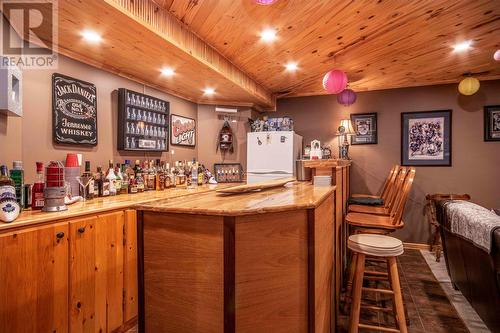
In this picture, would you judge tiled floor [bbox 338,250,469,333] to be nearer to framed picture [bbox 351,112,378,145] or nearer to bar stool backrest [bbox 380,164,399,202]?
bar stool backrest [bbox 380,164,399,202]

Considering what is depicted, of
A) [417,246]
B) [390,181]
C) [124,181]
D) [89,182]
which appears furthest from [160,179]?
[417,246]

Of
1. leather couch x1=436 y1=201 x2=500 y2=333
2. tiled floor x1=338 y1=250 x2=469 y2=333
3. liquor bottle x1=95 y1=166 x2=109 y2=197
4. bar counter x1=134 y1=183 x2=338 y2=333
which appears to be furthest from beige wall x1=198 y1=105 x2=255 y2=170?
bar counter x1=134 y1=183 x2=338 y2=333

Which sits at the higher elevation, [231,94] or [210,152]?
[231,94]

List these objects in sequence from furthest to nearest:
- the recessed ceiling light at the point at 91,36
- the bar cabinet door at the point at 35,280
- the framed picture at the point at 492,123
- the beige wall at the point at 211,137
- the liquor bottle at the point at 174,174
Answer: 1. the beige wall at the point at 211,137
2. the framed picture at the point at 492,123
3. the liquor bottle at the point at 174,174
4. the recessed ceiling light at the point at 91,36
5. the bar cabinet door at the point at 35,280

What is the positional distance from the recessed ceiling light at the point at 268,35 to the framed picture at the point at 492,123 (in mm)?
3512

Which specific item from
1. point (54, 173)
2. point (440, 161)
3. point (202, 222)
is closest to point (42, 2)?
point (54, 173)

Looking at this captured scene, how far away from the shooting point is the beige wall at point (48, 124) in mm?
1903

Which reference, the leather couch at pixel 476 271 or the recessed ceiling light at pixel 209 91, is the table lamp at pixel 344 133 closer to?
the leather couch at pixel 476 271

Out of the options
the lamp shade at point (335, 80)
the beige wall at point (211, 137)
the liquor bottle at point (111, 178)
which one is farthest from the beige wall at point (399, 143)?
the liquor bottle at point (111, 178)

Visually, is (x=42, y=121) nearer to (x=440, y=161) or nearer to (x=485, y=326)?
(x=485, y=326)

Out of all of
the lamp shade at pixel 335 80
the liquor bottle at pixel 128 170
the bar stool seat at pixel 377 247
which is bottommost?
the bar stool seat at pixel 377 247

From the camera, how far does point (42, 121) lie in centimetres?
215

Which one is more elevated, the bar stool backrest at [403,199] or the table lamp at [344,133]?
the table lamp at [344,133]

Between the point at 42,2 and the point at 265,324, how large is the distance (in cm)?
219
